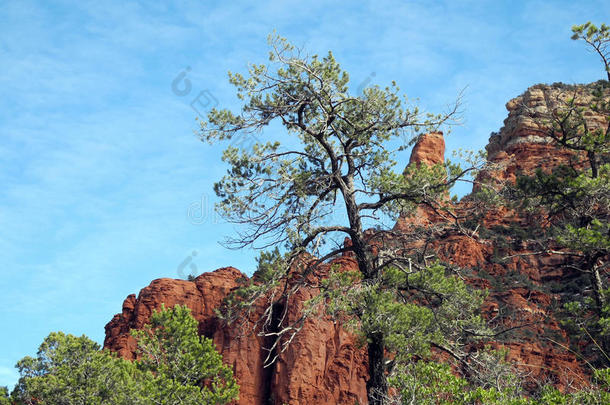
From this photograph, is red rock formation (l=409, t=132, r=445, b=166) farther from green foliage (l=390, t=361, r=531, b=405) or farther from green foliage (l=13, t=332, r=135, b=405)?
green foliage (l=390, t=361, r=531, b=405)

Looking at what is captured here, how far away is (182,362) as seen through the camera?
82.7ft

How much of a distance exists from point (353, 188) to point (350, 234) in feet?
4.14

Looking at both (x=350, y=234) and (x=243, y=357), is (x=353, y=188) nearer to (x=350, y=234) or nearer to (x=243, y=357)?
(x=350, y=234)

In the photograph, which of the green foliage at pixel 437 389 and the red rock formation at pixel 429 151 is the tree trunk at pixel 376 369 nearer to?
the green foliage at pixel 437 389

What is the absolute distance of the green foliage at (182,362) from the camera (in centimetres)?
2377

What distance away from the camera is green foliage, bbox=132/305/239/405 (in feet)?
78.0

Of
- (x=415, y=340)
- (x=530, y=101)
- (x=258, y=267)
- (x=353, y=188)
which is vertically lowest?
(x=415, y=340)

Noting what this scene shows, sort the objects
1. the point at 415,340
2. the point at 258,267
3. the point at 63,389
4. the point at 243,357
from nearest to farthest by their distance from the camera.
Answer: the point at 415,340
the point at 258,267
the point at 63,389
the point at 243,357

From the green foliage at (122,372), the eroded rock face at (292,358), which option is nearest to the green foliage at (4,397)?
the green foliage at (122,372)

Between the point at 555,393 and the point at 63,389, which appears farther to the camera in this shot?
the point at 63,389

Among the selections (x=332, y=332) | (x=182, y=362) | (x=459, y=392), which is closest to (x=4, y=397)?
(x=182, y=362)

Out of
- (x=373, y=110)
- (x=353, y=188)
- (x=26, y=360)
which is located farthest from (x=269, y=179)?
(x=26, y=360)

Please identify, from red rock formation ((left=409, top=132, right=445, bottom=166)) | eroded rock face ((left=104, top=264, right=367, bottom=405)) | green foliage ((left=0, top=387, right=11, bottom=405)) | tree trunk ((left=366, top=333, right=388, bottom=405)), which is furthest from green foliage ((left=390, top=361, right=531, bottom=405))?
red rock formation ((left=409, top=132, right=445, bottom=166))

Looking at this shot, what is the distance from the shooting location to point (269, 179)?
15.5 metres
